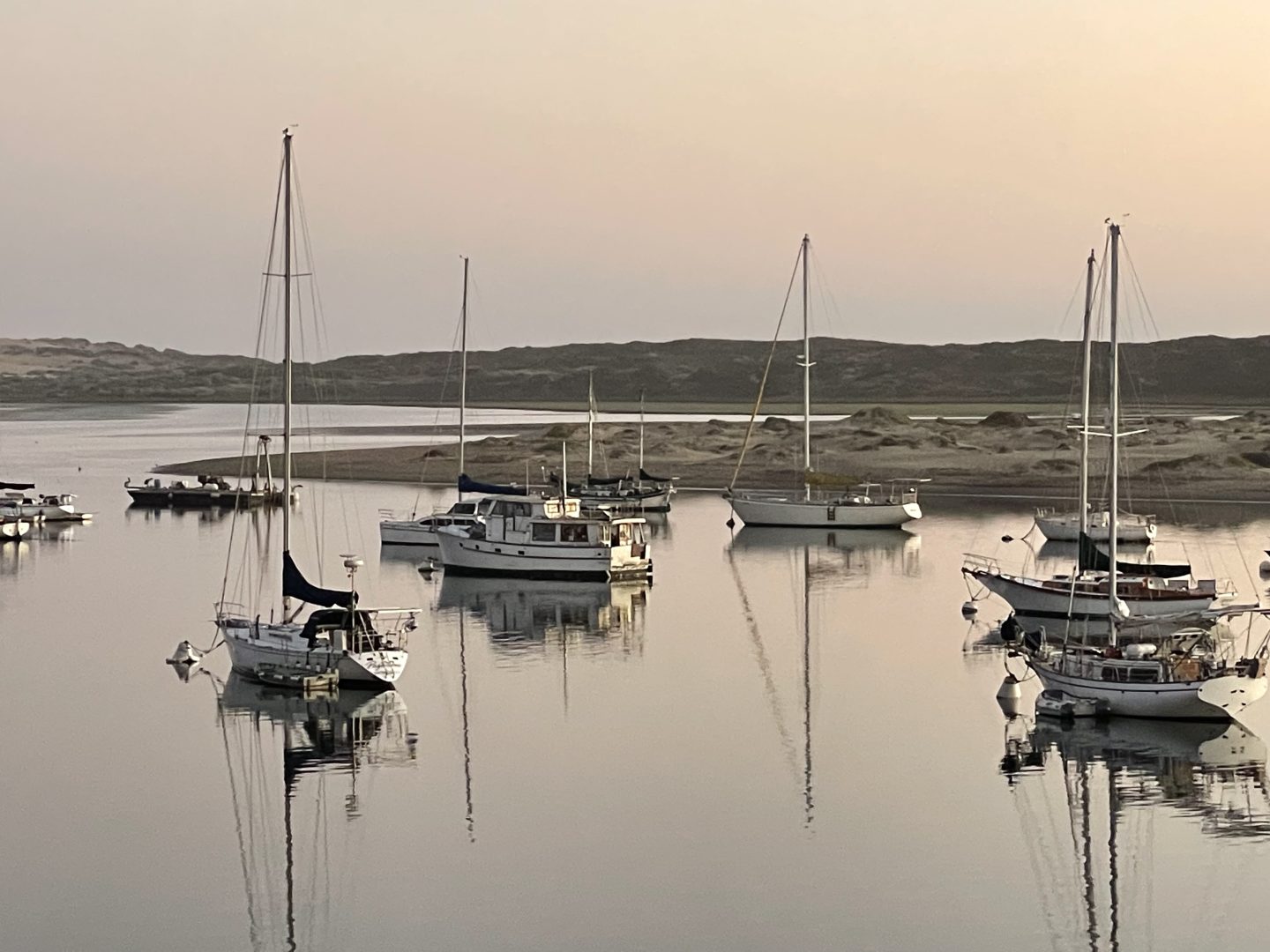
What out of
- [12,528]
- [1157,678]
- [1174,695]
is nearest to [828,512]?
[12,528]

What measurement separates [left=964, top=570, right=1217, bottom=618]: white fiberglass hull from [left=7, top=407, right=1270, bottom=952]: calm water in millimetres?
1241

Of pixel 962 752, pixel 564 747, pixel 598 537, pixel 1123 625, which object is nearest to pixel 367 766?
pixel 564 747

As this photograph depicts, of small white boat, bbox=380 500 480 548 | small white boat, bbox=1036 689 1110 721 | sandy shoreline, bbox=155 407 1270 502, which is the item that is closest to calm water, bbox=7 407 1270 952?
small white boat, bbox=1036 689 1110 721

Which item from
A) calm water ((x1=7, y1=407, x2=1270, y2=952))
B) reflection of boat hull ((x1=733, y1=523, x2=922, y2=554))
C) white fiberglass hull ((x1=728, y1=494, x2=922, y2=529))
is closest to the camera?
calm water ((x1=7, y1=407, x2=1270, y2=952))

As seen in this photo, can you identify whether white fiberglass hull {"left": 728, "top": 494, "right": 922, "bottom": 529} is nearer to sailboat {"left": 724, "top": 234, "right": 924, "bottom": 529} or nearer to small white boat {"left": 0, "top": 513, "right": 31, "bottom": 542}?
sailboat {"left": 724, "top": 234, "right": 924, "bottom": 529}

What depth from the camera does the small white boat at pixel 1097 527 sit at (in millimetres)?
55291

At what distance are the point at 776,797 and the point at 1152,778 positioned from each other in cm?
553

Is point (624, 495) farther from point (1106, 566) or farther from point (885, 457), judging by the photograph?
point (1106, 566)

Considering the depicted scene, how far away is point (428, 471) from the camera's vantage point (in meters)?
90.3

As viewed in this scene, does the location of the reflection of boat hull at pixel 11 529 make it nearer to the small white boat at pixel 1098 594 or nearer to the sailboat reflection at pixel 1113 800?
the small white boat at pixel 1098 594

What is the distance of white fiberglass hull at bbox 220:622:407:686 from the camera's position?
3275cm

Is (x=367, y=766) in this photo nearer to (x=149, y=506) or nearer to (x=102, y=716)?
(x=102, y=716)

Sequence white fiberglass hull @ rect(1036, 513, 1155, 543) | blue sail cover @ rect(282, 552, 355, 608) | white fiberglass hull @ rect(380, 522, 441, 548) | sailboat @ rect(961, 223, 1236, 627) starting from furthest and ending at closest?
white fiberglass hull @ rect(380, 522, 441, 548) < white fiberglass hull @ rect(1036, 513, 1155, 543) < sailboat @ rect(961, 223, 1236, 627) < blue sail cover @ rect(282, 552, 355, 608)

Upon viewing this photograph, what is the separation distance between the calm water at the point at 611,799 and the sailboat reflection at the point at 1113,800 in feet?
0.21
